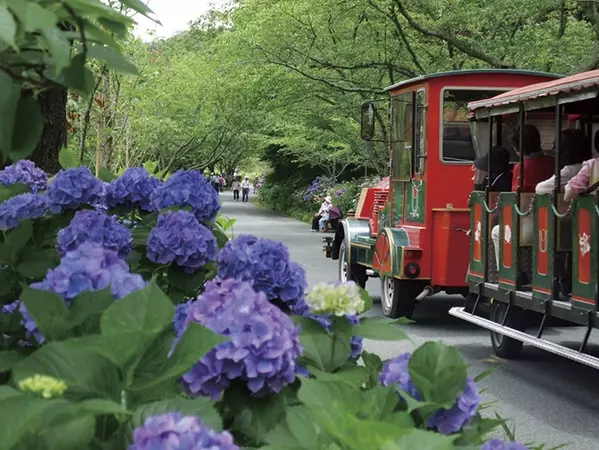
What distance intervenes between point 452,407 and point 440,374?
0.20ft

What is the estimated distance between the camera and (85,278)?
1928 mm

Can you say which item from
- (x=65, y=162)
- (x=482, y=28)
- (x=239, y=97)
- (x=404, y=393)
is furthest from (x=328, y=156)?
(x=404, y=393)

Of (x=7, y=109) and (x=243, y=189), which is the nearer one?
(x=7, y=109)

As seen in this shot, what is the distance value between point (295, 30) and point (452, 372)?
2285 centimetres

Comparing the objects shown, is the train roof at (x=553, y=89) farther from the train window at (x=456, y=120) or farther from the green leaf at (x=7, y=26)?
the green leaf at (x=7, y=26)

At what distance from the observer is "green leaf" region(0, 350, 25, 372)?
190cm

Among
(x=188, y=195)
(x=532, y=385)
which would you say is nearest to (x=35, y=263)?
(x=188, y=195)

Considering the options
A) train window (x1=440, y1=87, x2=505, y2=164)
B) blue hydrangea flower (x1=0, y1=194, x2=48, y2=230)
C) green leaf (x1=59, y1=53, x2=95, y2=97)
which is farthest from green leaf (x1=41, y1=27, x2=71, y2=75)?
train window (x1=440, y1=87, x2=505, y2=164)

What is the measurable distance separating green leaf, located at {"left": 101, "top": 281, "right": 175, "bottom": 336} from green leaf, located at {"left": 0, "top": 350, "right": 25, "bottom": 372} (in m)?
0.39

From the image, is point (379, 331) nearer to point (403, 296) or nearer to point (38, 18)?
point (38, 18)

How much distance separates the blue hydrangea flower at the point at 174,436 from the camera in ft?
3.91

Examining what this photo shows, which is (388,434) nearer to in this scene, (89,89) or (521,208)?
(89,89)

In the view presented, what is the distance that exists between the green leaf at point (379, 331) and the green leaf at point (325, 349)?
1.3 inches

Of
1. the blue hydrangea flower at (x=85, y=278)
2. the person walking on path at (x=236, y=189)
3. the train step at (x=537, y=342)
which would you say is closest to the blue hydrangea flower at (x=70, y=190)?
the blue hydrangea flower at (x=85, y=278)
